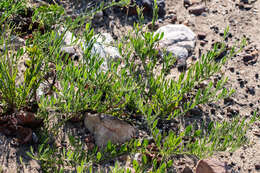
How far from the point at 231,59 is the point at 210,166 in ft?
5.12

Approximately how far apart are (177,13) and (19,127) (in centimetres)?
260

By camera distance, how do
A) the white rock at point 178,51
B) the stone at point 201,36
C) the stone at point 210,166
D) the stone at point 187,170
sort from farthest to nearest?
the stone at point 201,36, the white rock at point 178,51, the stone at point 187,170, the stone at point 210,166

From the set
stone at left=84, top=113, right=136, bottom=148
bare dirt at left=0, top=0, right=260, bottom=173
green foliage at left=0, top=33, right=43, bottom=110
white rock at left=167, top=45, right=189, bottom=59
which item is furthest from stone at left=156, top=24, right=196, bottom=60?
green foliage at left=0, top=33, right=43, bottom=110

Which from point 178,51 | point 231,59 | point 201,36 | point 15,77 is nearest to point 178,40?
point 178,51

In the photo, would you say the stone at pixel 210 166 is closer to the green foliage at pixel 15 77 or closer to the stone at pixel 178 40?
the stone at pixel 178 40

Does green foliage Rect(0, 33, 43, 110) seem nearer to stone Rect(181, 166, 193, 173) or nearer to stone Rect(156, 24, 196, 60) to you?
stone Rect(181, 166, 193, 173)

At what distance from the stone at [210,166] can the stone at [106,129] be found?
66cm

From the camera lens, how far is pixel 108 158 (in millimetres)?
2574

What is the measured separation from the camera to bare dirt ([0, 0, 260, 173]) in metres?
2.82

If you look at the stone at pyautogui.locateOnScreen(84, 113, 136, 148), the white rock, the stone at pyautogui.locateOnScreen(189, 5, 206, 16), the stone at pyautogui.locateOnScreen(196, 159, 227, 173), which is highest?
the stone at pyautogui.locateOnScreen(189, 5, 206, 16)

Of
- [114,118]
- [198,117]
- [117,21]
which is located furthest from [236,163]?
[117,21]

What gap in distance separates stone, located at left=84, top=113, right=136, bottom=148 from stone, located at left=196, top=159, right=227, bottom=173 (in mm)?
661

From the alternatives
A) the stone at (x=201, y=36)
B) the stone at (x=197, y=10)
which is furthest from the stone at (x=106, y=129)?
the stone at (x=197, y=10)

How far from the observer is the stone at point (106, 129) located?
2.80 meters
